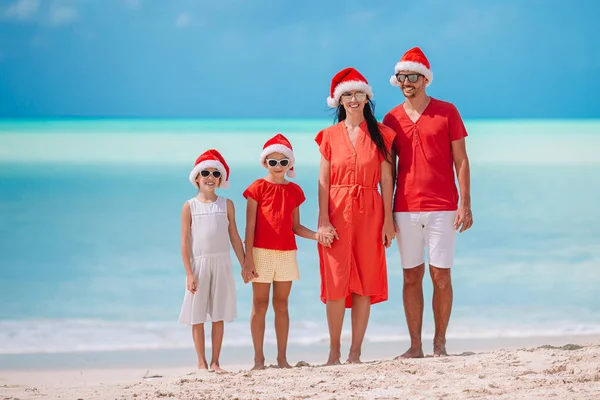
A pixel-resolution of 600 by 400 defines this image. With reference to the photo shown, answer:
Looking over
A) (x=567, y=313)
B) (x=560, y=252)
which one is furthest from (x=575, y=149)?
(x=567, y=313)

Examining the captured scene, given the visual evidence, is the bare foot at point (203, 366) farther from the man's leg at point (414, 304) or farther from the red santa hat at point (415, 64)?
the red santa hat at point (415, 64)

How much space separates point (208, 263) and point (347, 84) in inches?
44.1

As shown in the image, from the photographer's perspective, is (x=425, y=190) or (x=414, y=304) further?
(x=414, y=304)

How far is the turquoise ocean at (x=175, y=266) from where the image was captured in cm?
661

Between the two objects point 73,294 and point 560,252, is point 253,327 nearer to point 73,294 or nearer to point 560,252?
point 73,294

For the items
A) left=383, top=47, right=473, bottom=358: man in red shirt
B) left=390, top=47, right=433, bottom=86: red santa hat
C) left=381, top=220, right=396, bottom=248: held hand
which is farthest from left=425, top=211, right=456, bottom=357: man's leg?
left=390, top=47, right=433, bottom=86: red santa hat

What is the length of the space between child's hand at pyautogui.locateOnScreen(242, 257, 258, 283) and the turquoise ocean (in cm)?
151

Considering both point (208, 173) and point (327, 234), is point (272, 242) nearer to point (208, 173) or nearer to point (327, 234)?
point (327, 234)

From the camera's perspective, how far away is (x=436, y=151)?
468cm

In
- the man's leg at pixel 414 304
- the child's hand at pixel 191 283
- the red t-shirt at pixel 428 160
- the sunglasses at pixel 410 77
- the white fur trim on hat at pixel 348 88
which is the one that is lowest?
the man's leg at pixel 414 304

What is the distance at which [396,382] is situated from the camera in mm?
4113

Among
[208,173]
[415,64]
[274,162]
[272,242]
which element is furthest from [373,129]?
[208,173]

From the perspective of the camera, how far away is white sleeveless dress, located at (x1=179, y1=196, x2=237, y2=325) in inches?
186

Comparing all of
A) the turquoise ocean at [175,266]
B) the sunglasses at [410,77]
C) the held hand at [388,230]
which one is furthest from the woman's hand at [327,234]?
the turquoise ocean at [175,266]
